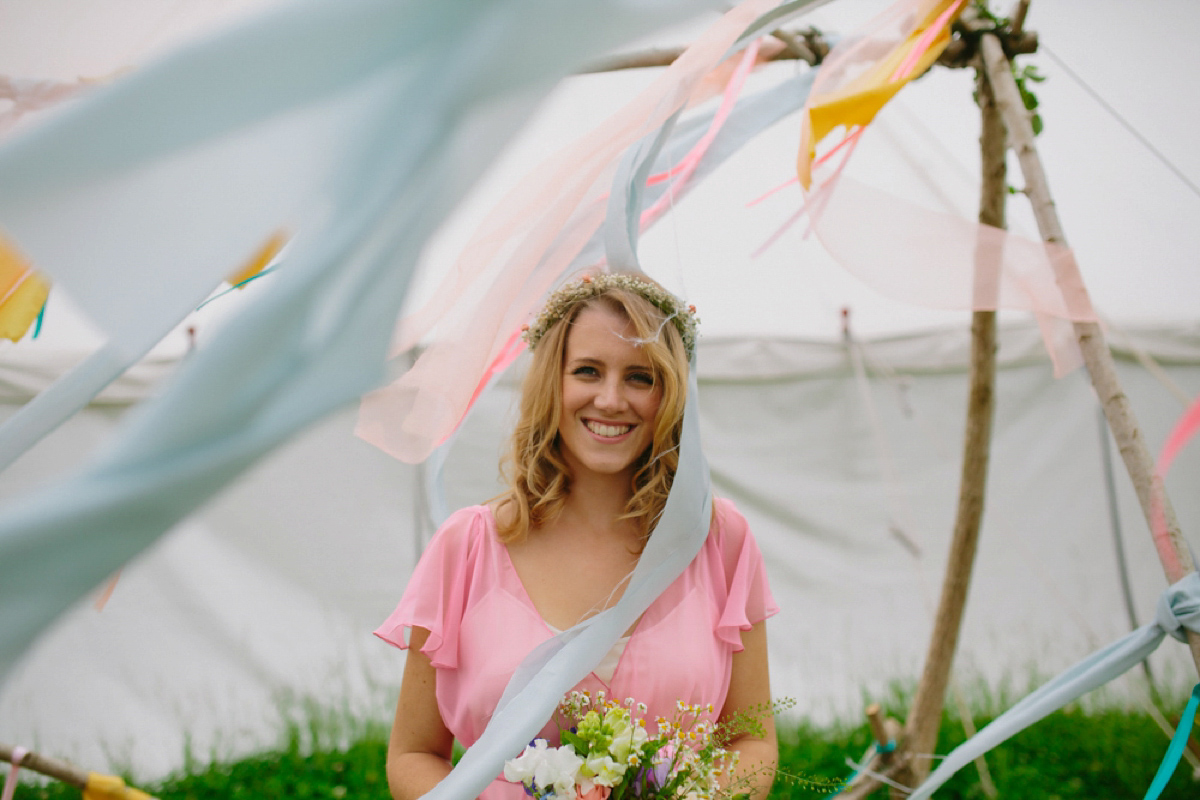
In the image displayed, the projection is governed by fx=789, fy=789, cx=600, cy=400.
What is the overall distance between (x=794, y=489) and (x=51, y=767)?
11.3 ft

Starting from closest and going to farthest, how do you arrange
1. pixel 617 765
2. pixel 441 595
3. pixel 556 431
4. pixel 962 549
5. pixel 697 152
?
1. pixel 617 765
2. pixel 441 595
3. pixel 556 431
4. pixel 697 152
5. pixel 962 549

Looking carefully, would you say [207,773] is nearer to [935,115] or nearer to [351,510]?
[351,510]

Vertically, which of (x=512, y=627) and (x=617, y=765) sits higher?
(x=512, y=627)

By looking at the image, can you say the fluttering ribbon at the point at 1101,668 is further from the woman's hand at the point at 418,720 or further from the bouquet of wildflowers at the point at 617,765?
the woman's hand at the point at 418,720

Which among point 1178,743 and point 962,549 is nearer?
point 1178,743

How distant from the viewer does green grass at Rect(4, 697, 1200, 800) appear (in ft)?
11.3

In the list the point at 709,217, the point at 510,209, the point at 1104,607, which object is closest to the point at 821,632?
the point at 1104,607

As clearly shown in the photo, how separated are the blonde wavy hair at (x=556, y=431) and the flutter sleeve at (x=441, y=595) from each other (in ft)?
0.29

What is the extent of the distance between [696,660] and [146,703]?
→ 3403 mm

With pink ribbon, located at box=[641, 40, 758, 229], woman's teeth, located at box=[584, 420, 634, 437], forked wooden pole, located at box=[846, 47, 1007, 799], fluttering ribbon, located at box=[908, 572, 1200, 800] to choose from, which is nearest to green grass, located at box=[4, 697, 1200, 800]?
forked wooden pole, located at box=[846, 47, 1007, 799]

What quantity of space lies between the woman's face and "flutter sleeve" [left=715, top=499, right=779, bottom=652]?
0.31 m

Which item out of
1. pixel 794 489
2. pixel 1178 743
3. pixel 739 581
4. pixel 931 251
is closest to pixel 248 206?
pixel 739 581

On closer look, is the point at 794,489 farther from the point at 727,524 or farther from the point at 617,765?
the point at 617,765

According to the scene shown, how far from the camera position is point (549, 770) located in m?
1.25
